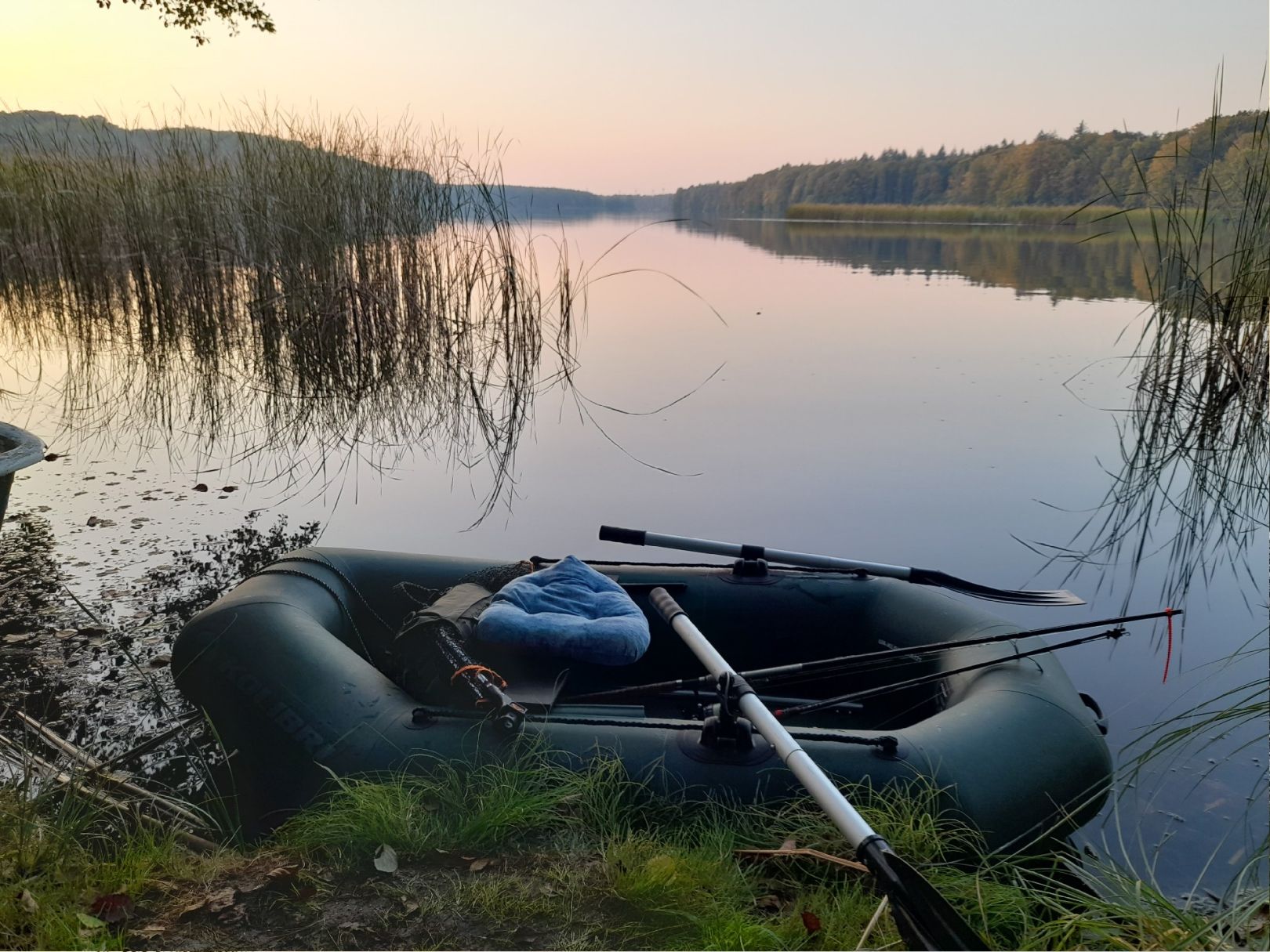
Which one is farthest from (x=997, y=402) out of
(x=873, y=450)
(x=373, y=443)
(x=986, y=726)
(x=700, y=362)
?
(x=986, y=726)

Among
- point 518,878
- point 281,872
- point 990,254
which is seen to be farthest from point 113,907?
point 990,254

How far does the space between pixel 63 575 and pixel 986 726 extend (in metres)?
3.50

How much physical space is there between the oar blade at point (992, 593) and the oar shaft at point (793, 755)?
1123mm

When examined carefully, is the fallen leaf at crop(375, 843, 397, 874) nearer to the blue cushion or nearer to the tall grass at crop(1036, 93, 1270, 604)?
the blue cushion

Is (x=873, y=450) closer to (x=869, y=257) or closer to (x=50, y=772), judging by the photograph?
(x=50, y=772)

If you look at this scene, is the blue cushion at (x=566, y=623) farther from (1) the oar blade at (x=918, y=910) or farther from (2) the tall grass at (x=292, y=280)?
(2) the tall grass at (x=292, y=280)

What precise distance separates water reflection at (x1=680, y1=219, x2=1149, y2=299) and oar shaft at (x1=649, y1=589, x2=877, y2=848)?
347 inches

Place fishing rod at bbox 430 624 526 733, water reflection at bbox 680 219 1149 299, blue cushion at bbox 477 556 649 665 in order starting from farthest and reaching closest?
water reflection at bbox 680 219 1149 299, blue cushion at bbox 477 556 649 665, fishing rod at bbox 430 624 526 733

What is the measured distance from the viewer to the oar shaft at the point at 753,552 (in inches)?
123

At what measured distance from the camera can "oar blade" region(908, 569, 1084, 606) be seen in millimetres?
3168

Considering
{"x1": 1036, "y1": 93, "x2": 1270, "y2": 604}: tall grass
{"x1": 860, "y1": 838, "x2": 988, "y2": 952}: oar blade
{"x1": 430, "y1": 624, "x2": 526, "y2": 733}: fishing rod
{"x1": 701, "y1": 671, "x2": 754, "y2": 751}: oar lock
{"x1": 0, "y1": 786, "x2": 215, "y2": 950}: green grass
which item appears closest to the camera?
{"x1": 860, "y1": 838, "x2": 988, "y2": 952}: oar blade

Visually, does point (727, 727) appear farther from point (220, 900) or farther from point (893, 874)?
point (220, 900)

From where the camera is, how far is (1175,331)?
5.40 m

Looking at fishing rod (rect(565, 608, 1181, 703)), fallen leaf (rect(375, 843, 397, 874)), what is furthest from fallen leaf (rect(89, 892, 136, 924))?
fishing rod (rect(565, 608, 1181, 703))
